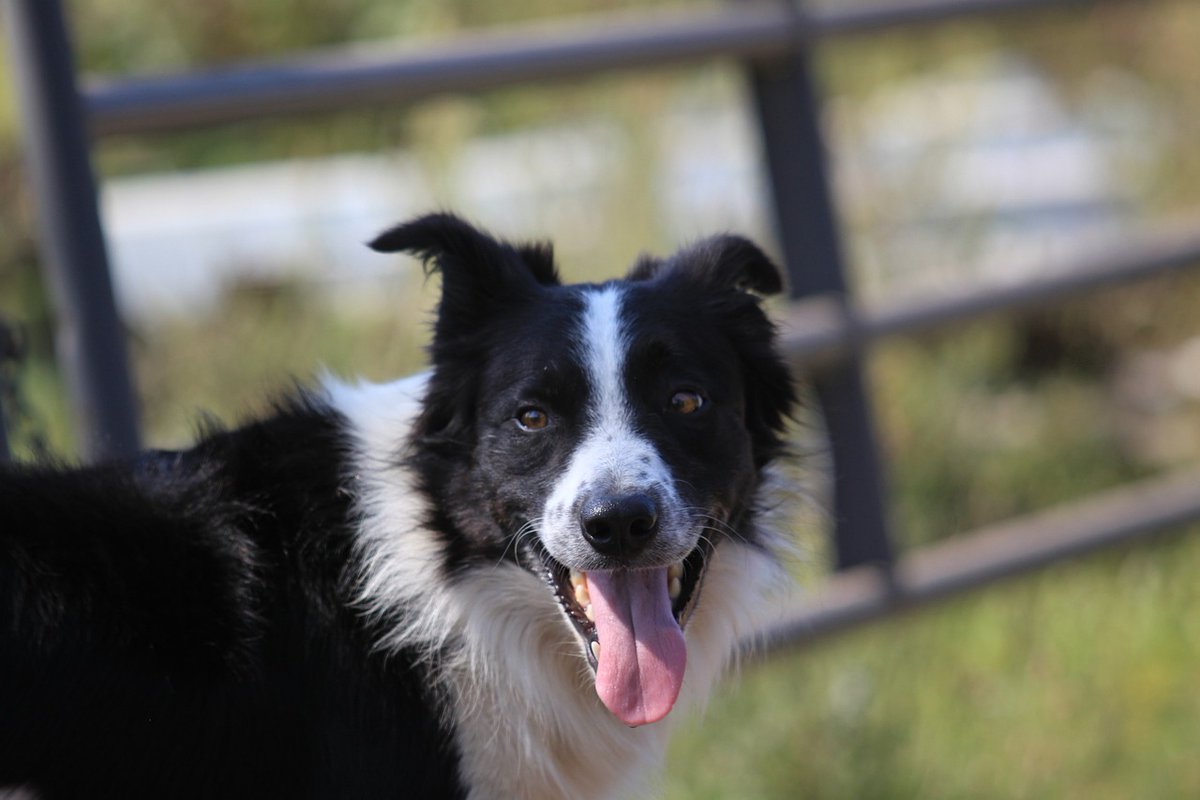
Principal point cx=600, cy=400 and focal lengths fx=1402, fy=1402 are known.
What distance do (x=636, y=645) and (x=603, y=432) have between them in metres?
0.35

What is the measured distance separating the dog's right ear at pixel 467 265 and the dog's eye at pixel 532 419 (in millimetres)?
251

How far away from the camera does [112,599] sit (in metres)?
2.19

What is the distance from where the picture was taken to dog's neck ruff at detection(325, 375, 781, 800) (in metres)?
2.41

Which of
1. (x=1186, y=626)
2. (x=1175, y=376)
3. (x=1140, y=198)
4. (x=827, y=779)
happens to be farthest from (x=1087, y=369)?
(x=827, y=779)

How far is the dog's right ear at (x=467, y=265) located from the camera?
2.52m

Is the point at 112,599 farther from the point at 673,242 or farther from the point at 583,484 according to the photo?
the point at 673,242

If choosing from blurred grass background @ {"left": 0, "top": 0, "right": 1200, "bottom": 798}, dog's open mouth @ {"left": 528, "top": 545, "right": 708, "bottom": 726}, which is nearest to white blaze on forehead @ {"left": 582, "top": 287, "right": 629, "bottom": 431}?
dog's open mouth @ {"left": 528, "top": 545, "right": 708, "bottom": 726}

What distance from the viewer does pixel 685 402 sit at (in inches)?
96.4

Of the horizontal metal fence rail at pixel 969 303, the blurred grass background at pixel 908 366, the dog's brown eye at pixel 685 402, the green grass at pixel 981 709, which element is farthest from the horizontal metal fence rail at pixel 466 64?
the green grass at pixel 981 709

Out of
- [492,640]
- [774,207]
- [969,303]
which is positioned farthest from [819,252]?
[492,640]

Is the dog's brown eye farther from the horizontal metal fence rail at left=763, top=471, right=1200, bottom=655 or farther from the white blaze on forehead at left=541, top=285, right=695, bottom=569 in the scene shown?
the horizontal metal fence rail at left=763, top=471, right=1200, bottom=655

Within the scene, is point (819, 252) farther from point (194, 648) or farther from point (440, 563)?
point (194, 648)

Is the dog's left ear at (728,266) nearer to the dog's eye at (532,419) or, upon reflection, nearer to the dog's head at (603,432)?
the dog's head at (603,432)

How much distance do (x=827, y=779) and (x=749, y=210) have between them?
353 centimetres
